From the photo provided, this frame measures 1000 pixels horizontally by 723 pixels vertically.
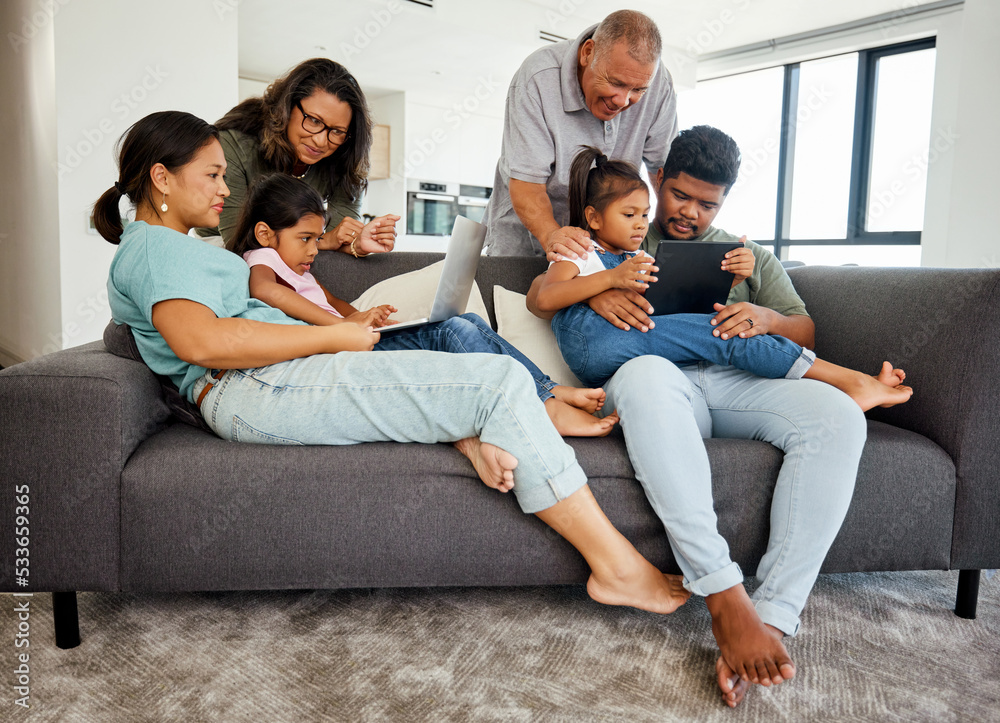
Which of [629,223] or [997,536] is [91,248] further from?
[997,536]

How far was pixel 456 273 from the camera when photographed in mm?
1587

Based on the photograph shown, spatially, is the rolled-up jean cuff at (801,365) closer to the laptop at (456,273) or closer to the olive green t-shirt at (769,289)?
the olive green t-shirt at (769,289)

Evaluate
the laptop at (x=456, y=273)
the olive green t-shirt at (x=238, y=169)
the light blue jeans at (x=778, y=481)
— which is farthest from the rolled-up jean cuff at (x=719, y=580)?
the olive green t-shirt at (x=238, y=169)

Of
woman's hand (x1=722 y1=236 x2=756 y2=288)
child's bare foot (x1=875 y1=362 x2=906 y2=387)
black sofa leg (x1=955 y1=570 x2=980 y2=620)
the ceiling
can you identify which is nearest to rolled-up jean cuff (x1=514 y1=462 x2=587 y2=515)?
woman's hand (x1=722 y1=236 x2=756 y2=288)

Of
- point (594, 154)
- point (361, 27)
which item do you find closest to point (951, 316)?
point (594, 154)

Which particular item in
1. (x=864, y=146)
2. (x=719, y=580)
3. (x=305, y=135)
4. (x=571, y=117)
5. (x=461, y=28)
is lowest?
(x=719, y=580)

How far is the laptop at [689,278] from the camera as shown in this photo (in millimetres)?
1579

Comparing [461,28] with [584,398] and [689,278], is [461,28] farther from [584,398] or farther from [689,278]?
[584,398]

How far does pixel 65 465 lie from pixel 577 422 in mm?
916

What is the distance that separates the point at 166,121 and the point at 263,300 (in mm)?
399

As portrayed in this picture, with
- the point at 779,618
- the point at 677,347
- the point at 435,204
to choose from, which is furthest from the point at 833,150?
the point at 779,618

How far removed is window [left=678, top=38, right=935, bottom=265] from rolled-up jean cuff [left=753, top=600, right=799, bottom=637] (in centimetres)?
506

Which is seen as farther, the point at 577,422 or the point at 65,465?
the point at 577,422

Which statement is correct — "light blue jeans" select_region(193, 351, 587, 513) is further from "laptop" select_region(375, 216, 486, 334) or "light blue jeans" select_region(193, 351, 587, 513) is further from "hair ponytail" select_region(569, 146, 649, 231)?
"hair ponytail" select_region(569, 146, 649, 231)
